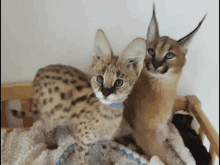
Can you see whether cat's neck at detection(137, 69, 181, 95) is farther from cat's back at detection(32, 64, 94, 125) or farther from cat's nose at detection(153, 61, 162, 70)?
cat's back at detection(32, 64, 94, 125)

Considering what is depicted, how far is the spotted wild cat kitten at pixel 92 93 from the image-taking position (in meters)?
0.63

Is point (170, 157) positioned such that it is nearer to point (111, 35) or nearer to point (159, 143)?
point (159, 143)

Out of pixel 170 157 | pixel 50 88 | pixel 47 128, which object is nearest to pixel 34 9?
pixel 50 88

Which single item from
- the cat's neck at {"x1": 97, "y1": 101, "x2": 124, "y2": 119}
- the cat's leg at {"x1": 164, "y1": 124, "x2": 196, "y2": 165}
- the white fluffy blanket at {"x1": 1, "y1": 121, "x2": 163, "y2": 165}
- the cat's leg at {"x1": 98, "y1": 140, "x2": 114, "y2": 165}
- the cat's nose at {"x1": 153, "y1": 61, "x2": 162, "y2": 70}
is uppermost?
the cat's nose at {"x1": 153, "y1": 61, "x2": 162, "y2": 70}

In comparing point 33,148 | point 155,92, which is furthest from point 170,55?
point 33,148

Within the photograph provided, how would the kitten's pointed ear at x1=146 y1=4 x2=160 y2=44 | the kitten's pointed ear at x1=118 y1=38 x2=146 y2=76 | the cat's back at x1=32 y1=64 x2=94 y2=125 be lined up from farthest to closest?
the cat's back at x1=32 y1=64 x2=94 y2=125
the kitten's pointed ear at x1=146 y1=4 x2=160 y2=44
the kitten's pointed ear at x1=118 y1=38 x2=146 y2=76

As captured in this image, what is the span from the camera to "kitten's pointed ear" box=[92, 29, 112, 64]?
637mm

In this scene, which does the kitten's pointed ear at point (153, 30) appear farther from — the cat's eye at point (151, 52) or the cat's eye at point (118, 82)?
the cat's eye at point (118, 82)

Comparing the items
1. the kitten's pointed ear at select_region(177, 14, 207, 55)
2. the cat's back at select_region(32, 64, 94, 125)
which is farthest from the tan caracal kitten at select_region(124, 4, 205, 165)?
the cat's back at select_region(32, 64, 94, 125)

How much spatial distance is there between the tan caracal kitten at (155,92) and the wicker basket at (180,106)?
17 centimetres

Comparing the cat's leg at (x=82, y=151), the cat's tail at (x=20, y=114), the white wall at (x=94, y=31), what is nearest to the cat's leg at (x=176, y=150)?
the white wall at (x=94, y=31)

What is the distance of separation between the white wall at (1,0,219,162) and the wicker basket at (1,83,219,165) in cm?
6

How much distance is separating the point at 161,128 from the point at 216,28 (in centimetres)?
54

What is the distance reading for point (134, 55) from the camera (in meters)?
0.64
